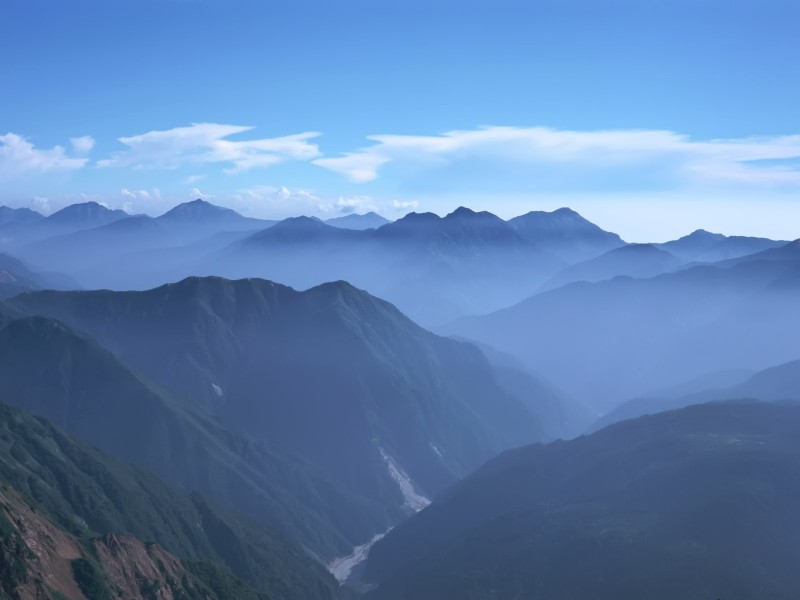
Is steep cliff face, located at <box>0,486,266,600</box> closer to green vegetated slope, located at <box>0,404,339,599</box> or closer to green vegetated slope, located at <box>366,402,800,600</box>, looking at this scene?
green vegetated slope, located at <box>0,404,339,599</box>

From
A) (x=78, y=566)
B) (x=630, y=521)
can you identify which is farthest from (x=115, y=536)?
(x=630, y=521)

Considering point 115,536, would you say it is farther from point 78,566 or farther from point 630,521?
point 630,521

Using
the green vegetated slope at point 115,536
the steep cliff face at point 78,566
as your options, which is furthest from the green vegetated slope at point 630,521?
the steep cliff face at point 78,566

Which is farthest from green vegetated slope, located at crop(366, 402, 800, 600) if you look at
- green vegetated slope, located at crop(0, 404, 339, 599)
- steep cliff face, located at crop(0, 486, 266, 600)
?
steep cliff face, located at crop(0, 486, 266, 600)

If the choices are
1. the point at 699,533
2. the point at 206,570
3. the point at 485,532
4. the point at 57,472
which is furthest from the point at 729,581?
the point at 57,472

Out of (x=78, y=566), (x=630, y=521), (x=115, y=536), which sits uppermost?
(x=78, y=566)

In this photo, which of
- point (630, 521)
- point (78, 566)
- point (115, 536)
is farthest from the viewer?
point (630, 521)
